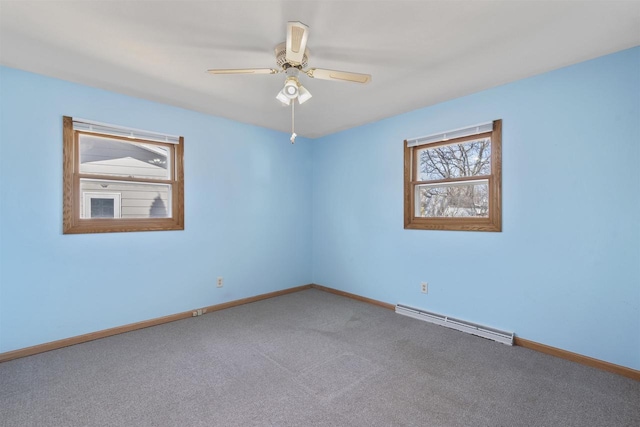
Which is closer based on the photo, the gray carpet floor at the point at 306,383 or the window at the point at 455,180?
the gray carpet floor at the point at 306,383

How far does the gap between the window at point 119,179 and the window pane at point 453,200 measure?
2.81 meters

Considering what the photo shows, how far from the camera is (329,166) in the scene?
4.44m

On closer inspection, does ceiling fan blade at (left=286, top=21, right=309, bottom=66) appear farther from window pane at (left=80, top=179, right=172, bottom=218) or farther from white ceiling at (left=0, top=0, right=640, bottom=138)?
window pane at (left=80, top=179, right=172, bottom=218)

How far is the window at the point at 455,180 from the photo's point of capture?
9.23 ft

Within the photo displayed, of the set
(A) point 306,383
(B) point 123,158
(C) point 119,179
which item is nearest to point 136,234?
(C) point 119,179

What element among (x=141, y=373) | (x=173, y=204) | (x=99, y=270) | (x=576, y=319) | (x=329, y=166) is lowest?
(x=141, y=373)

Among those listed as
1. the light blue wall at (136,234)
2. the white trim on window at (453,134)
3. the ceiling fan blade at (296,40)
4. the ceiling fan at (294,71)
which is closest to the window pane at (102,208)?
the light blue wall at (136,234)

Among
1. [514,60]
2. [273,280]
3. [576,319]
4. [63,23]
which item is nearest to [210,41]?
[63,23]

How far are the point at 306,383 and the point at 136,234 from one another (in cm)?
228

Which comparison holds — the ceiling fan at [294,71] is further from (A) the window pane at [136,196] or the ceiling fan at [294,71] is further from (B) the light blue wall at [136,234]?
(A) the window pane at [136,196]

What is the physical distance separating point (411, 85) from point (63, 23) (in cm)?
263

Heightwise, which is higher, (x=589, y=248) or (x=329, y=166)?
(x=329, y=166)

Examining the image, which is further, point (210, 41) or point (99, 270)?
point (99, 270)

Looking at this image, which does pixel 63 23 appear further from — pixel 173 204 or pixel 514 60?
pixel 514 60
